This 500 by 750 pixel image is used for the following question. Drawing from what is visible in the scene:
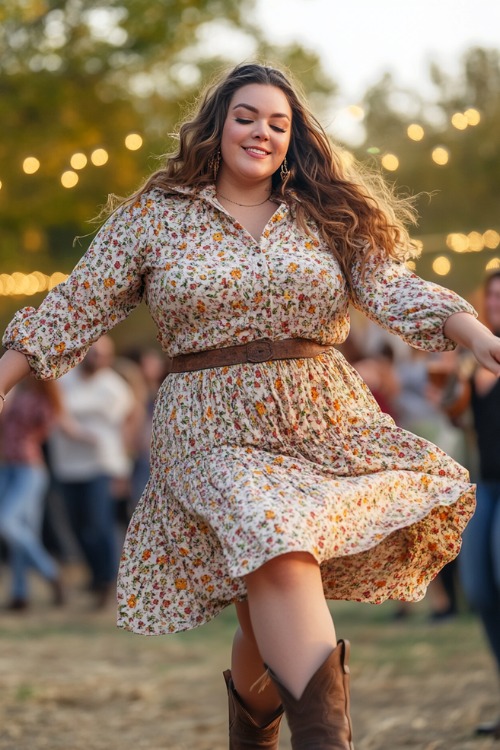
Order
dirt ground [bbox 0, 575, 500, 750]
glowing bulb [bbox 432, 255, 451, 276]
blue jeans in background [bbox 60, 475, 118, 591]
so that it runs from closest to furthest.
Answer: dirt ground [bbox 0, 575, 500, 750] < glowing bulb [bbox 432, 255, 451, 276] < blue jeans in background [bbox 60, 475, 118, 591]

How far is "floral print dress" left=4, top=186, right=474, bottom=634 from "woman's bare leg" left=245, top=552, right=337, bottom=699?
0.17 metres

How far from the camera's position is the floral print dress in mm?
3541

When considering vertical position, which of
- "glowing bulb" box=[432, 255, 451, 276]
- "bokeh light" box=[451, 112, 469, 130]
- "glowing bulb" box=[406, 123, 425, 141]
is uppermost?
"bokeh light" box=[451, 112, 469, 130]

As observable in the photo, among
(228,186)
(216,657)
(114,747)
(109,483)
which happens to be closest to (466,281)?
(109,483)

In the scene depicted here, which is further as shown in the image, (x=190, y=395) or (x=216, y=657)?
(x=216, y=657)

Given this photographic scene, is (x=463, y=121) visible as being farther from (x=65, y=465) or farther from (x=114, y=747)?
(x=65, y=465)

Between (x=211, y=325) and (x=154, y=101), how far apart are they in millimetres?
13334

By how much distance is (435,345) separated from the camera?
3527mm

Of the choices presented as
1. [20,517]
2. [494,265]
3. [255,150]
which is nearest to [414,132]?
[494,265]


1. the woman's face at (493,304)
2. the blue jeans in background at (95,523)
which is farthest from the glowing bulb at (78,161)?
A: the blue jeans in background at (95,523)

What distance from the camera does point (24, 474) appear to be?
1003 centimetres

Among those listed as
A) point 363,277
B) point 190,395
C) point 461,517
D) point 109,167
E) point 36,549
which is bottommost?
point 36,549

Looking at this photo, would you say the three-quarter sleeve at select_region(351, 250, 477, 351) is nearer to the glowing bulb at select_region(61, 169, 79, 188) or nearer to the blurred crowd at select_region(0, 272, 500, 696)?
the glowing bulb at select_region(61, 169, 79, 188)

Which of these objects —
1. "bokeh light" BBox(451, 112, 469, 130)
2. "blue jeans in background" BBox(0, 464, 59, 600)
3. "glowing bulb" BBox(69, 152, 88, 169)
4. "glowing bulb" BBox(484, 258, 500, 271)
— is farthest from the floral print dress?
"blue jeans in background" BBox(0, 464, 59, 600)
